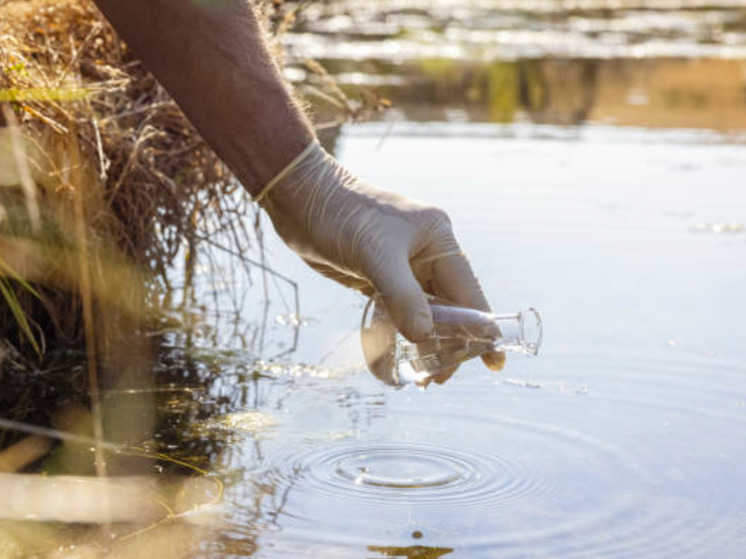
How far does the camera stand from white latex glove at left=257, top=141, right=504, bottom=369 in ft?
9.00

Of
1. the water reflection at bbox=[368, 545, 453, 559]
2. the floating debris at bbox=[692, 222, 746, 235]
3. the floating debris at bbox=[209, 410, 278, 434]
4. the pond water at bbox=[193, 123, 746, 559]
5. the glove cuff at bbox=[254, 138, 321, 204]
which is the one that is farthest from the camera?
the floating debris at bbox=[692, 222, 746, 235]

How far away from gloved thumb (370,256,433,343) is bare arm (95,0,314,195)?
0.32 m

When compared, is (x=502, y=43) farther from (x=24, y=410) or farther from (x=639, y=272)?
(x=24, y=410)

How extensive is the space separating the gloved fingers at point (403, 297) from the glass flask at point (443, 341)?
79 mm

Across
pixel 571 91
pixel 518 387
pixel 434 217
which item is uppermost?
pixel 571 91

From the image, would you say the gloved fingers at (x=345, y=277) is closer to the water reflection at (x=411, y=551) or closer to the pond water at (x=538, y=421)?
the pond water at (x=538, y=421)

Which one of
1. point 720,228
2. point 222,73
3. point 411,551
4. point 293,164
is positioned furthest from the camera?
point 720,228

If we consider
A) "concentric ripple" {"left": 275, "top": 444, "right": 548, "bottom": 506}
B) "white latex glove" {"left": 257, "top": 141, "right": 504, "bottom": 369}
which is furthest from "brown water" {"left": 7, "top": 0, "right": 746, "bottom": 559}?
"white latex glove" {"left": 257, "top": 141, "right": 504, "bottom": 369}

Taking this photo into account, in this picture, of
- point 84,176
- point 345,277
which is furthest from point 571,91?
point 345,277

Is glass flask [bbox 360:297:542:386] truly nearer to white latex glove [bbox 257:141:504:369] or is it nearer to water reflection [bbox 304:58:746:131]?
white latex glove [bbox 257:141:504:369]

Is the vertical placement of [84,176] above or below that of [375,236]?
above

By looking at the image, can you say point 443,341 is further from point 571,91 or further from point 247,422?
point 571,91

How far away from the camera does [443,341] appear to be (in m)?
2.86

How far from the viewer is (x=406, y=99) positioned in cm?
1002
